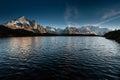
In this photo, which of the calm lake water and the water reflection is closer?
the calm lake water

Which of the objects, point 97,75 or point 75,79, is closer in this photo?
point 75,79

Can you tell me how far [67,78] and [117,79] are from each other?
34.6 ft

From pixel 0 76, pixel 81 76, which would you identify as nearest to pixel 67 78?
pixel 81 76

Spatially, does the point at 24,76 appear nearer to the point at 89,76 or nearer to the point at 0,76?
the point at 0,76

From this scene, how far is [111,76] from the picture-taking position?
2497cm

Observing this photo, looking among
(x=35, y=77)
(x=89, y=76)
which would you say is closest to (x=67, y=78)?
(x=89, y=76)

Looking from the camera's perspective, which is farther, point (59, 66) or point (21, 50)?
point (21, 50)

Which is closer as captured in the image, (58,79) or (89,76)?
(58,79)

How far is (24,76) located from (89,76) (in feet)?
47.9

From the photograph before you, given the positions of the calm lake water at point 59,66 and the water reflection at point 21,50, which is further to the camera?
the water reflection at point 21,50

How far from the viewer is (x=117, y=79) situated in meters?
23.4

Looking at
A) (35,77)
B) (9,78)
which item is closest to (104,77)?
(35,77)

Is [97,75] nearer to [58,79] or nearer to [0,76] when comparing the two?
[58,79]

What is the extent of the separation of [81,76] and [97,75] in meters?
3.88
